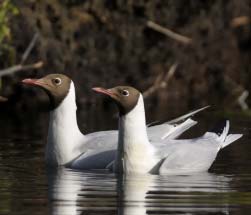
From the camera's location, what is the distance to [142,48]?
26547 mm

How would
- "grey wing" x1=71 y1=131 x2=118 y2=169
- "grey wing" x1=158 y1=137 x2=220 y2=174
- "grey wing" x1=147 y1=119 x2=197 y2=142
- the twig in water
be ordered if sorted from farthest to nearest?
the twig in water
"grey wing" x1=147 y1=119 x2=197 y2=142
"grey wing" x1=71 y1=131 x2=118 y2=169
"grey wing" x1=158 y1=137 x2=220 y2=174

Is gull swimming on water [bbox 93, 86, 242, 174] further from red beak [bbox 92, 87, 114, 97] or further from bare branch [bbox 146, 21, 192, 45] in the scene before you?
bare branch [bbox 146, 21, 192, 45]

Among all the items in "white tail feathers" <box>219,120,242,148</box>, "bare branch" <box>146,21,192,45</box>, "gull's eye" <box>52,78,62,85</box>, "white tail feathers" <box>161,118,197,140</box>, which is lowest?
"bare branch" <box>146,21,192,45</box>

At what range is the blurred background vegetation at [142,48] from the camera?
2411cm

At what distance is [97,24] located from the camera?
26.2 metres

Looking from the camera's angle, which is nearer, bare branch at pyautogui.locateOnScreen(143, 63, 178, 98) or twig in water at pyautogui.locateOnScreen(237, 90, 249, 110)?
twig in water at pyautogui.locateOnScreen(237, 90, 249, 110)

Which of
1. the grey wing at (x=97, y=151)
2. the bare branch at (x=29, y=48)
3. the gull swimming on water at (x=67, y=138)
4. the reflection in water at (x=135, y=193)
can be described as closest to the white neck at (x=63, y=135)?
the gull swimming on water at (x=67, y=138)

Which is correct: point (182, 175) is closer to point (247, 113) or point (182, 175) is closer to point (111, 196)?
point (111, 196)

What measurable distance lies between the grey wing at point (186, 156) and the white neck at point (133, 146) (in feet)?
0.60

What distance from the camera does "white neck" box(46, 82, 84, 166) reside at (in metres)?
14.3

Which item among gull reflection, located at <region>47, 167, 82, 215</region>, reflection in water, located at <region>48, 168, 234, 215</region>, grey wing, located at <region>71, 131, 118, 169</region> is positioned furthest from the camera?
grey wing, located at <region>71, 131, 118, 169</region>

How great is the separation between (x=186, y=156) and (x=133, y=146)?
67 cm

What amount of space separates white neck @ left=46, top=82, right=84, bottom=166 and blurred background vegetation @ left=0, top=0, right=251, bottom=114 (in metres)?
8.20

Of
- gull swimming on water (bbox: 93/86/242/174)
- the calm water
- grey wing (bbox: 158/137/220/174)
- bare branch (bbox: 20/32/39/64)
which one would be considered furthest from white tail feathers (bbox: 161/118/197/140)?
bare branch (bbox: 20/32/39/64)
